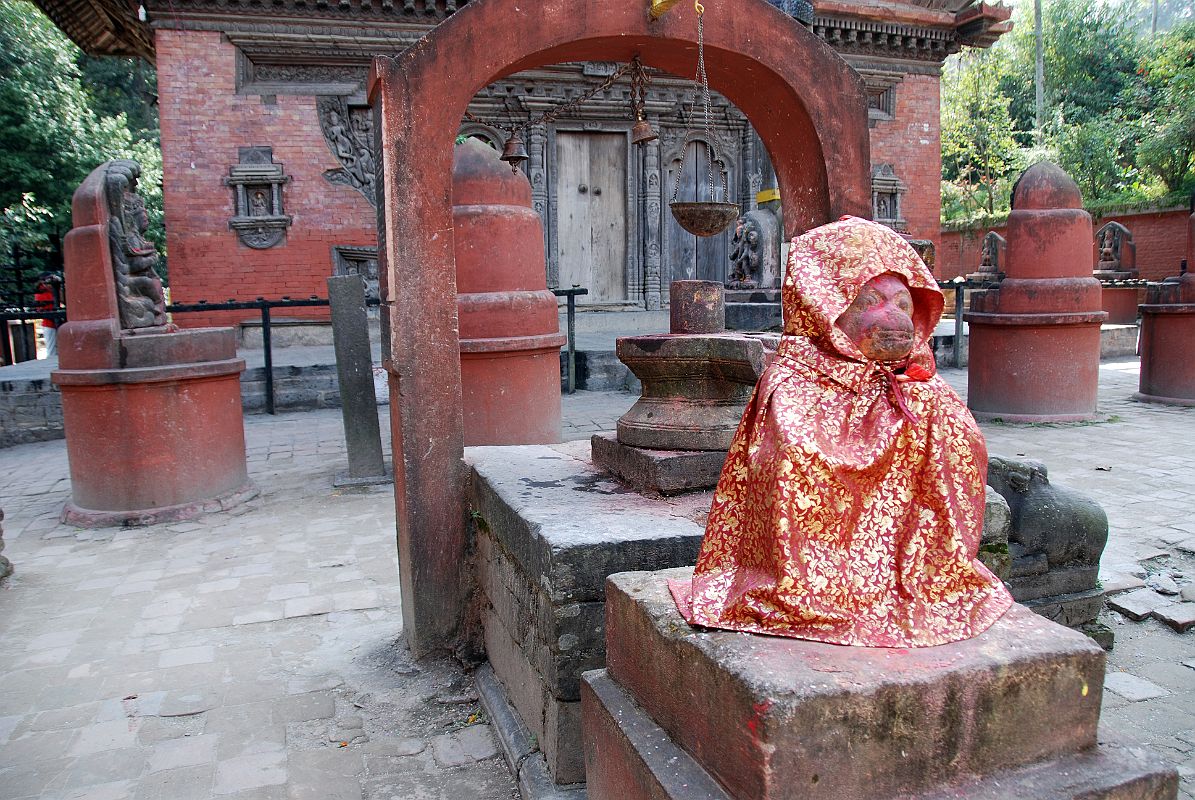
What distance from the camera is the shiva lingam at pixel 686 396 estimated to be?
322 centimetres

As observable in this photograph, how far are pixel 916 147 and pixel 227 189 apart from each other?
11348 mm

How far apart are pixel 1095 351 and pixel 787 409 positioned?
8329mm

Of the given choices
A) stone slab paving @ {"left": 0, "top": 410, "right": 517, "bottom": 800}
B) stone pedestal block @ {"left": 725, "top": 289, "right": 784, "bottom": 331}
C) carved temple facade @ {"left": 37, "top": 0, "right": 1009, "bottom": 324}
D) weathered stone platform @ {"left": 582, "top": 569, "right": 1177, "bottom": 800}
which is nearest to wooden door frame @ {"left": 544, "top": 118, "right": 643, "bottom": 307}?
carved temple facade @ {"left": 37, "top": 0, "right": 1009, "bottom": 324}

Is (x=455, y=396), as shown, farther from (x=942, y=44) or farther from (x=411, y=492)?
(x=942, y=44)

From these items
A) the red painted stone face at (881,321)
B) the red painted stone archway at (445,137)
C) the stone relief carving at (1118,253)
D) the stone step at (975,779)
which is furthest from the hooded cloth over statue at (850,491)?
the stone relief carving at (1118,253)

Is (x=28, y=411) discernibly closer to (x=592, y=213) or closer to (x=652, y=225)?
(x=592, y=213)

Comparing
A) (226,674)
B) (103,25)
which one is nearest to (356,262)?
(103,25)

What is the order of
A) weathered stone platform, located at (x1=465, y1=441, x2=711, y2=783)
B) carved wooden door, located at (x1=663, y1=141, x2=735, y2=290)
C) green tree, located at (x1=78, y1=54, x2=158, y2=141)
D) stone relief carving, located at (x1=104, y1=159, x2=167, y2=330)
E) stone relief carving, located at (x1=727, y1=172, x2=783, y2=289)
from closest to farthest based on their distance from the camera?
weathered stone platform, located at (x1=465, y1=441, x2=711, y2=783) → stone relief carving, located at (x1=104, y1=159, x2=167, y2=330) → stone relief carving, located at (x1=727, y1=172, x2=783, y2=289) → carved wooden door, located at (x1=663, y1=141, x2=735, y2=290) → green tree, located at (x1=78, y1=54, x2=158, y2=141)

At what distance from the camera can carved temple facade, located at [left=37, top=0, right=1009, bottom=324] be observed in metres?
11.8

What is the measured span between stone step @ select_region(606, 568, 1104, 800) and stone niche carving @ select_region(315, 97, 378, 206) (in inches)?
459

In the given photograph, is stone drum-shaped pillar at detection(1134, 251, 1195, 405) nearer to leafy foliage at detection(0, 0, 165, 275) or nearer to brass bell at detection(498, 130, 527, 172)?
brass bell at detection(498, 130, 527, 172)

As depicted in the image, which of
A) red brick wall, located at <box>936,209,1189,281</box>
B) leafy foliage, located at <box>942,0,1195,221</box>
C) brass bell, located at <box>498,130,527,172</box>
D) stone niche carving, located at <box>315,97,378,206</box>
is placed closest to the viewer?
brass bell, located at <box>498,130,527,172</box>

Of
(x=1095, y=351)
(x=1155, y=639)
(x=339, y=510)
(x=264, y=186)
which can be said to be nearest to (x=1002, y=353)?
(x=1095, y=351)

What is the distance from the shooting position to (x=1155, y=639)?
12.7 ft
